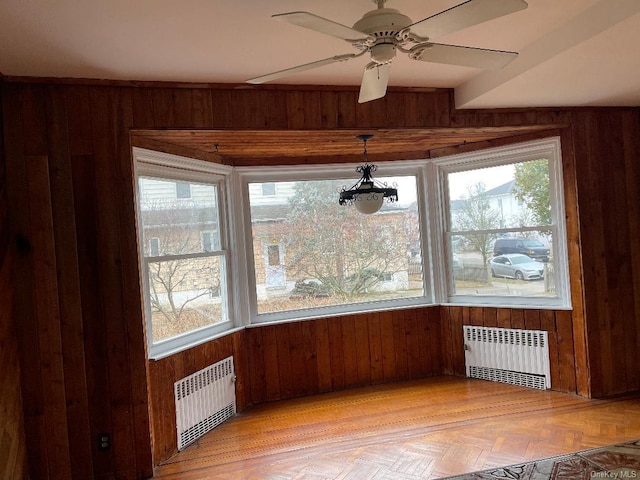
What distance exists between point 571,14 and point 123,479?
3561 mm

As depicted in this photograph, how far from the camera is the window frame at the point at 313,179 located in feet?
13.7

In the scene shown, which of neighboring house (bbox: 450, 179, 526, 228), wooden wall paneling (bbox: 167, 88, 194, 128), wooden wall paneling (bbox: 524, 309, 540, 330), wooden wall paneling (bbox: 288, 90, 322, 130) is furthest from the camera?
neighboring house (bbox: 450, 179, 526, 228)

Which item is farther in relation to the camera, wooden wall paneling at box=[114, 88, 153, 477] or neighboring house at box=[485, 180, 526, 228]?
neighboring house at box=[485, 180, 526, 228]

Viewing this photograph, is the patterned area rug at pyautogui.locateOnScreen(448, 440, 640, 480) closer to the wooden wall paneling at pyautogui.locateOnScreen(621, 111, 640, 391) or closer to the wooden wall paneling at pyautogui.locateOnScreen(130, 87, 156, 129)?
the wooden wall paneling at pyautogui.locateOnScreen(621, 111, 640, 391)

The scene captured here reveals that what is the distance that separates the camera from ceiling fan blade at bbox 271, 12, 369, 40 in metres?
1.44

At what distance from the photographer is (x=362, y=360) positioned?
4406 millimetres

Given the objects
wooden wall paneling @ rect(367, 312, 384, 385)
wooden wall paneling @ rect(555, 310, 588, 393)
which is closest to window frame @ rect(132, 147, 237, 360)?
wooden wall paneling @ rect(367, 312, 384, 385)

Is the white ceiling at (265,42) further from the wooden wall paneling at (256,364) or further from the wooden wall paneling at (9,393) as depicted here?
the wooden wall paneling at (256,364)

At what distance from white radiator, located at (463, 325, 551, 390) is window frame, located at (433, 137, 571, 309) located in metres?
0.26

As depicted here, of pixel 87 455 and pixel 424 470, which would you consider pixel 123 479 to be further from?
pixel 424 470

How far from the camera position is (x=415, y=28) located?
1.58m

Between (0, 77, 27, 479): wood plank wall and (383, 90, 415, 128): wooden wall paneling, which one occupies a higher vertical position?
(383, 90, 415, 128): wooden wall paneling

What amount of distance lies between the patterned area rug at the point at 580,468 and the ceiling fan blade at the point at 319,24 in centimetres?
245

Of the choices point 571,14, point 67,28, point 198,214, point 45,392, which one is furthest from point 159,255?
point 571,14
